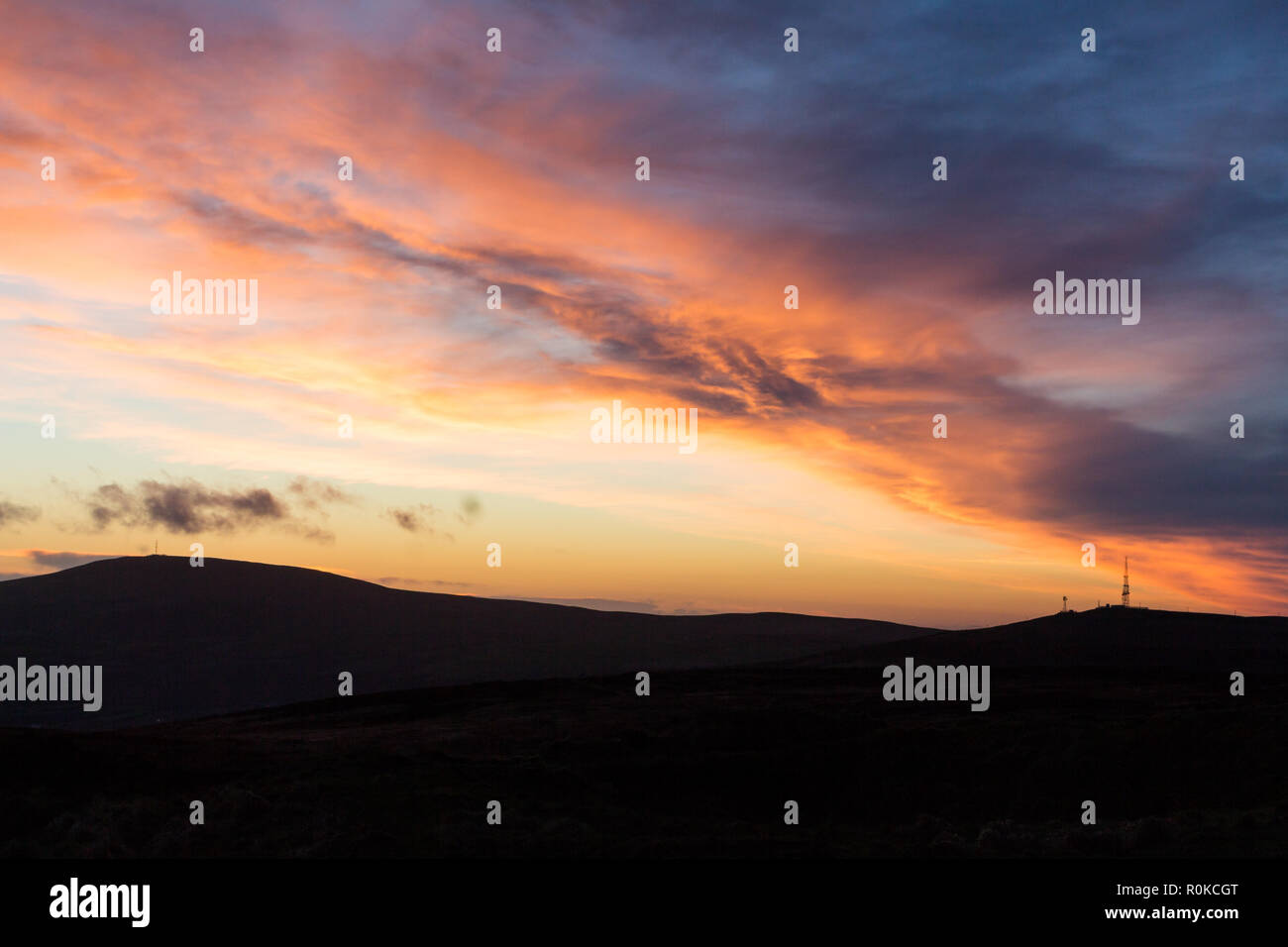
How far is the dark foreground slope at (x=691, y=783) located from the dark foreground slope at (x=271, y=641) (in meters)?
83.0

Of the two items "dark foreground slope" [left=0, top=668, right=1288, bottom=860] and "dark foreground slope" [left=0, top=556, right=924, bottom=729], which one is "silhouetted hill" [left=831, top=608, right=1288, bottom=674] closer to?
"dark foreground slope" [left=0, top=668, right=1288, bottom=860]

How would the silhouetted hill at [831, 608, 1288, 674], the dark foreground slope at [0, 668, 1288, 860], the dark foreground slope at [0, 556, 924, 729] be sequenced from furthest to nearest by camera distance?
the dark foreground slope at [0, 556, 924, 729]
the silhouetted hill at [831, 608, 1288, 674]
the dark foreground slope at [0, 668, 1288, 860]

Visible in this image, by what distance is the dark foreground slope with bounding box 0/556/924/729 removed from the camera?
13612 cm

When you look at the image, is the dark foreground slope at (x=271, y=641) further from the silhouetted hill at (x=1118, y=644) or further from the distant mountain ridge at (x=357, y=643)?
the silhouetted hill at (x=1118, y=644)

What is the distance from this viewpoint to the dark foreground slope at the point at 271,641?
13612 centimetres

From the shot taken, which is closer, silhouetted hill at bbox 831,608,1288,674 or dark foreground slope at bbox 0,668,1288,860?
dark foreground slope at bbox 0,668,1288,860

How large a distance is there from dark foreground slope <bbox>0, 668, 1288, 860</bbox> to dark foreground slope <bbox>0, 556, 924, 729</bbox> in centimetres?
8296

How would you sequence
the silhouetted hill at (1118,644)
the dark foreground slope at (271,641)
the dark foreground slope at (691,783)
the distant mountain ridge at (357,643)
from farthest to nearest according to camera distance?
the dark foreground slope at (271,641) → the distant mountain ridge at (357,643) → the silhouetted hill at (1118,644) → the dark foreground slope at (691,783)

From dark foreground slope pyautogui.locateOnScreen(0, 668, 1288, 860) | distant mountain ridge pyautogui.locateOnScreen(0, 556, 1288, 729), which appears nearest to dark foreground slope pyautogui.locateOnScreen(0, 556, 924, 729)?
distant mountain ridge pyautogui.locateOnScreen(0, 556, 1288, 729)

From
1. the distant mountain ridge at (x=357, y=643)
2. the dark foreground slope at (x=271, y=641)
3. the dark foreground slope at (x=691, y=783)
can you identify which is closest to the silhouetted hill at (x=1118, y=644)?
the distant mountain ridge at (x=357, y=643)

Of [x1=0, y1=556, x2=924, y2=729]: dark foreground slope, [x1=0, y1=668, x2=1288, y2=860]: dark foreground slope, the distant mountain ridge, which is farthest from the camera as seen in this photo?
[x1=0, y1=556, x2=924, y2=729]: dark foreground slope
